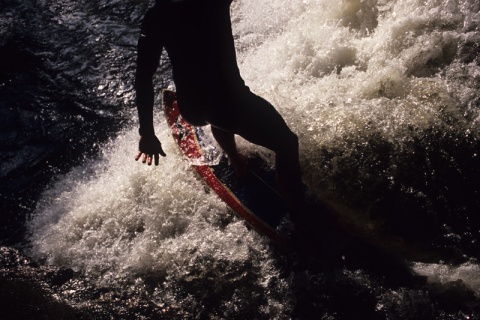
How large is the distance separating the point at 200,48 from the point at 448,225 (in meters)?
2.48

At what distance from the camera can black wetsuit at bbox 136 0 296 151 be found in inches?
75.1

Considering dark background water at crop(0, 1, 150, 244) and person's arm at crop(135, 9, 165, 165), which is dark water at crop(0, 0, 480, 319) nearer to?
dark background water at crop(0, 1, 150, 244)

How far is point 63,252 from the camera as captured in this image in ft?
11.0

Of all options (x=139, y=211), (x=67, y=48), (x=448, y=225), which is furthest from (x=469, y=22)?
(x=67, y=48)

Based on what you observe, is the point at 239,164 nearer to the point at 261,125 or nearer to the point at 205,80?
the point at 261,125

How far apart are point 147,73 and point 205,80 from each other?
348 millimetres

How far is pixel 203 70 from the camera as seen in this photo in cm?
211

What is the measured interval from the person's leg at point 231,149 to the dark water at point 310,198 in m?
0.33

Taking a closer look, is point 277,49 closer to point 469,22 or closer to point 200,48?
point 469,22

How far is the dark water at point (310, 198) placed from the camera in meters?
2.67

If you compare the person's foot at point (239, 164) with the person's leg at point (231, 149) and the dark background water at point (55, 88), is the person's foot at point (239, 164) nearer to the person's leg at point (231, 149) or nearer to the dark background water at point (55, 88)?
the person's leg at point (231, 149)

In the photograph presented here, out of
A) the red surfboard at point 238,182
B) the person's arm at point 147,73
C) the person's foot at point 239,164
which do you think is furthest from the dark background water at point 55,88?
the person's arm at point 147,73

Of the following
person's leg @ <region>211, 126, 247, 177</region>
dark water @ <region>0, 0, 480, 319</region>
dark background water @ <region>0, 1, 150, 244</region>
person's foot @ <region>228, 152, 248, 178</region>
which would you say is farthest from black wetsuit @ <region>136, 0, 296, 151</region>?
dark background water @ <region>0, 1, 150, 244</region>

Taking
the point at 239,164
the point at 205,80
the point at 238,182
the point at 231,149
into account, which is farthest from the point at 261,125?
the point at 238,182
